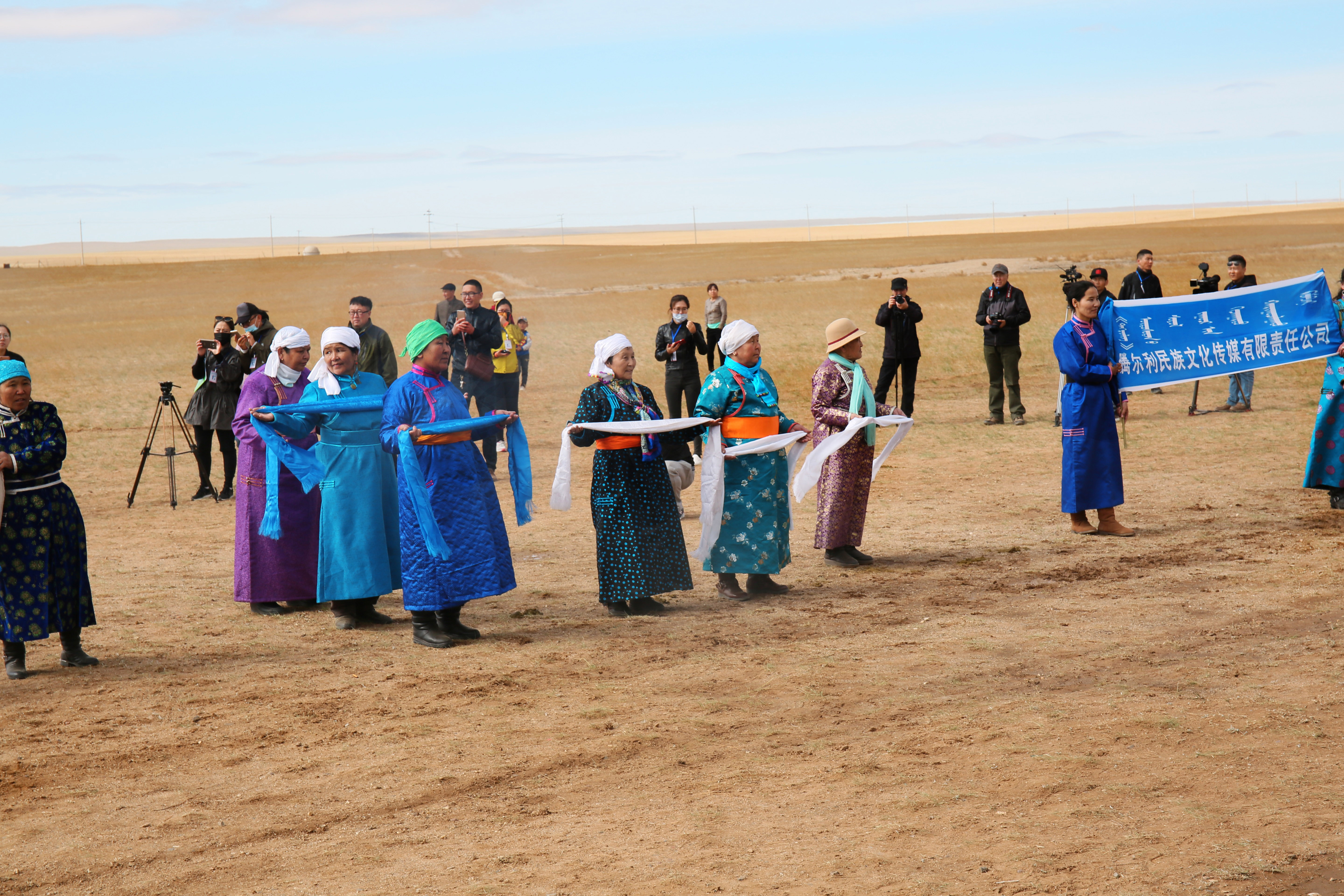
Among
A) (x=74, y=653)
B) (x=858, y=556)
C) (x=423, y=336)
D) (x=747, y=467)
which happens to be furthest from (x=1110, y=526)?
(x=74, y=653)

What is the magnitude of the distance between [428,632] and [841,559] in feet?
10.5

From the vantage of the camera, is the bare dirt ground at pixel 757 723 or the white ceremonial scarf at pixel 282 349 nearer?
the bare dirt ground at pixel 757 723

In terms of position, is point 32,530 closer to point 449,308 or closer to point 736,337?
point 736,337

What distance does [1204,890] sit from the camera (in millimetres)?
3627

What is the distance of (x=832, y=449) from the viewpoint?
8047 millimetres

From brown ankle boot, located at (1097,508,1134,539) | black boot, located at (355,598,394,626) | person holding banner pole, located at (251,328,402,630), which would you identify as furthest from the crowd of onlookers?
brown ankle boot, located at (1097,508,1134,539)

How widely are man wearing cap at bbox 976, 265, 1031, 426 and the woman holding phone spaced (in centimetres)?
401

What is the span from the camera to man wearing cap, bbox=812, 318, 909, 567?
830 cm

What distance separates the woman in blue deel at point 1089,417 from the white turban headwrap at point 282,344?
5480mm

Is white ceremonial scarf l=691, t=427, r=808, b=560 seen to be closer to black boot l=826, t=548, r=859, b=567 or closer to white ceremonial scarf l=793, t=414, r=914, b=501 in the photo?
white ceremonial scarf l=793, t=414, r=914, b=501

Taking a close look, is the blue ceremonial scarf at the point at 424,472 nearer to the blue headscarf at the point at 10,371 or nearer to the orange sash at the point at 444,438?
the orange sash at the point at 444,438

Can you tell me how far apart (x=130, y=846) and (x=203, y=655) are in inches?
103

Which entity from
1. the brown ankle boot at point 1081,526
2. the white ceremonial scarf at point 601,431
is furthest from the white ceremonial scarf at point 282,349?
the brown ankle boot at point 1081,526

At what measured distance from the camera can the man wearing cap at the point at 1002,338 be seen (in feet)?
49.2
